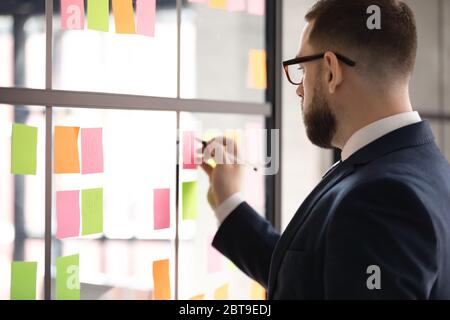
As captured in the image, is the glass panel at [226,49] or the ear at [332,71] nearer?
the ear at [332,71]

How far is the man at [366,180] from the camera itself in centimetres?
113

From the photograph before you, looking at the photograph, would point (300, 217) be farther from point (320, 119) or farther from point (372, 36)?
point (372, 36)

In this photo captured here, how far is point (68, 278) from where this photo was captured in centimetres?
161

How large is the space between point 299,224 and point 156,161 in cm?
70

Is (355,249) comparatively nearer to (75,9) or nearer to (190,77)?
(75,9)

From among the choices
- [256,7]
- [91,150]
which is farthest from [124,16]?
[256,7]

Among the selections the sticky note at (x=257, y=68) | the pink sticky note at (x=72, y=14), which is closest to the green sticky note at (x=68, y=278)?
the pink sticky note at (x=72, y=14)

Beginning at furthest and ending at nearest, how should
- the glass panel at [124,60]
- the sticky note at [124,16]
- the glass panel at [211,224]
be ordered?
1. the glass panel at [211,224]
2. the glass panel at [124,60]
3. the sticky note at [124,16]

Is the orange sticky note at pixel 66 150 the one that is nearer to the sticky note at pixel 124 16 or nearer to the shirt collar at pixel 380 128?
the sticky note at pixel 124 16

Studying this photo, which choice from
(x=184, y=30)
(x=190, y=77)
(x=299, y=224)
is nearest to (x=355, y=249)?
(x=299, y=224)

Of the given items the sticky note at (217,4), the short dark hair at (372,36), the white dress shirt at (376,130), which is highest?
the sticky note at (217,4)

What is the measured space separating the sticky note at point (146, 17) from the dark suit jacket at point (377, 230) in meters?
0.71

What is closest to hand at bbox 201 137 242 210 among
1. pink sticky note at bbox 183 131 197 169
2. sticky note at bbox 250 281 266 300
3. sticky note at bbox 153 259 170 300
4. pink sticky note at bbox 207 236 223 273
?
pink sticky note at bbox 183 131 197 169

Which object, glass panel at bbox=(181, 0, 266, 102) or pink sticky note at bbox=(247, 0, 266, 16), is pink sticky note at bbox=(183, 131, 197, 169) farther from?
pink sticky note at bbox=(247, 0, 266, 16)
